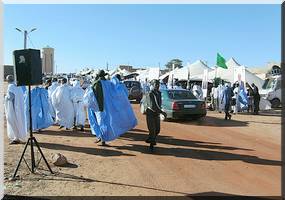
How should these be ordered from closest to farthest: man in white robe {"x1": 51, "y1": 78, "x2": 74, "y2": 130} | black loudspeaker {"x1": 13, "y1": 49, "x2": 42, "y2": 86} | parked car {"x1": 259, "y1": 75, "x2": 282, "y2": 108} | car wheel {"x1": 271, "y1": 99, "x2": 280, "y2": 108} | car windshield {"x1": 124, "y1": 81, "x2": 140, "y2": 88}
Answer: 1. black loudspeaker {"x1": 13, "y1": 49, "x2": 42, "y2": 86}
2. man in white robe {"x1": 51, "y1": 78, "x2": 74, "y2": 130}
3. parked car {"x1": 259, "y1": 75, "x2": 282, "y2": 108}
4. car wheel {"x1": 271, "y1": 99, "x2": 280, "y2": 108}
5. car windshield {"x1": 124, "y1": 81, "x2": 140, "y2": 88}

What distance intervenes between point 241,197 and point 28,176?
157 inches

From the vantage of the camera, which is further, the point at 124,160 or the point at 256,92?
the point at 256,92

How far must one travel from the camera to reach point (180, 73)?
A: 144ft

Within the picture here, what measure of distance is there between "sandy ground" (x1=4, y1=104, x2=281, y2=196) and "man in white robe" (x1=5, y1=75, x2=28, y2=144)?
47 centimetres

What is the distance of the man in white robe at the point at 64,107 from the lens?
16.3 meters

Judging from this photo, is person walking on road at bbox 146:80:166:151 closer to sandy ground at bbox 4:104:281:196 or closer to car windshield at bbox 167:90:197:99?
sandy ground at bbox 4:104:281:196

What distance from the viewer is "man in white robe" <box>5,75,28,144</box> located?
12539mm

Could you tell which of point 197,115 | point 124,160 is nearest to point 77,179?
point 124,160

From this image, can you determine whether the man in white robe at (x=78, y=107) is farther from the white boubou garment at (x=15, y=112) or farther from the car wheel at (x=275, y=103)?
the car wheel at (x=275, y=103)

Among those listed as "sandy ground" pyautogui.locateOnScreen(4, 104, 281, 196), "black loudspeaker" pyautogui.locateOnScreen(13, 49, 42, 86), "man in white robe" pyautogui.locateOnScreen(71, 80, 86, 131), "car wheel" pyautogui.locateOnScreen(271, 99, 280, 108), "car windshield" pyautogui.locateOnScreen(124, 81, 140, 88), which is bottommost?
"sandy ground" pyautogui.locateOnScreen(4, 104, 281, 196)

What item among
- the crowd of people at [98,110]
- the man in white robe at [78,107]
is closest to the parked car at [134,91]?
the man in white robe at [78,107]

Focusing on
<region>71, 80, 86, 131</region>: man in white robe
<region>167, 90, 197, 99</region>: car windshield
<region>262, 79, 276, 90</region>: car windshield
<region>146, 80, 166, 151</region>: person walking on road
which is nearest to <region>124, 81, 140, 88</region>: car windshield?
<region>262, 79, 276, 90</region>: car windshield

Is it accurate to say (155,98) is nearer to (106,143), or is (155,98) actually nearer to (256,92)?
(106,143)

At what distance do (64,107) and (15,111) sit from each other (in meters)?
3.83
